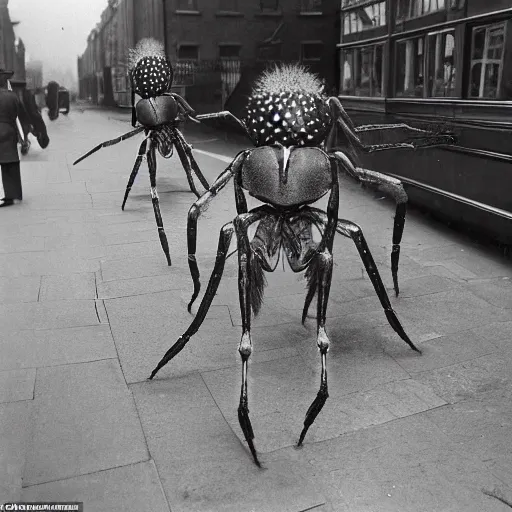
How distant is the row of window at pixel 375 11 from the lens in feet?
22.6

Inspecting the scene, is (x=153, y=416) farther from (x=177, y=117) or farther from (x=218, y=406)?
(x=177, y=117)

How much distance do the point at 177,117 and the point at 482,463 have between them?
5.31 metres

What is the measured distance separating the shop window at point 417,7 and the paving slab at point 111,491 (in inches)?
232

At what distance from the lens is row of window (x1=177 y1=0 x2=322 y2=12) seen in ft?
49.6

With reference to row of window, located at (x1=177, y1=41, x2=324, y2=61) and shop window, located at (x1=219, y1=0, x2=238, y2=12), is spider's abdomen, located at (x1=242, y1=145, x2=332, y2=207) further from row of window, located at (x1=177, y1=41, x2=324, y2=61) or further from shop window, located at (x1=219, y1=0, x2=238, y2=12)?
shop window, located at (x1=219, y1=0, x2=238, y2=12)

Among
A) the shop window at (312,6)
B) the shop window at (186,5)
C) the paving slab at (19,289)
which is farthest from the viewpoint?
the shop window at (186,5)

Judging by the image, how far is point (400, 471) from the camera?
105 inches

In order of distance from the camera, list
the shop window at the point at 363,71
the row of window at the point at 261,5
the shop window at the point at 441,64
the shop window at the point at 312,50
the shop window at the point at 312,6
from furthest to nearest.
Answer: the row of window at the point at 261,5 → the shop window at the point at 312,6 → the shop window at the point at 312,50 → the shop window at the point at 363,71 → the shop window at the point at 441,64

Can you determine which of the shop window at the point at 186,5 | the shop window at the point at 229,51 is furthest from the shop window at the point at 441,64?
the shop window at the point at 186,5

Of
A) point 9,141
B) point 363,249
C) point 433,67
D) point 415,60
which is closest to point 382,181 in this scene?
point 363,249

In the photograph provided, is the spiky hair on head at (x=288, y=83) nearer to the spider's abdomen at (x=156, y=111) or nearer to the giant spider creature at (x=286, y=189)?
the giant spider creature at (x=286, y=189)

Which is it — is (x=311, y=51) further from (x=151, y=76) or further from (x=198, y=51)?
(x=151, y=76)

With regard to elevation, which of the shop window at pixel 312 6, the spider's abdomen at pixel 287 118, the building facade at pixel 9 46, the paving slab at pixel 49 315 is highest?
the shop window at pixel 312 6

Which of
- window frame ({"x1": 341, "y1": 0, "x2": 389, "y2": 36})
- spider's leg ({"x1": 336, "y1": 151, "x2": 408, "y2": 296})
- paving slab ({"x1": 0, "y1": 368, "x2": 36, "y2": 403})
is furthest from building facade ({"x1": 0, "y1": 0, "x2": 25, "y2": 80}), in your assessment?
spider's leg ({"x1": 336, "y1": 151, "x2": 408, "y2": 296})
